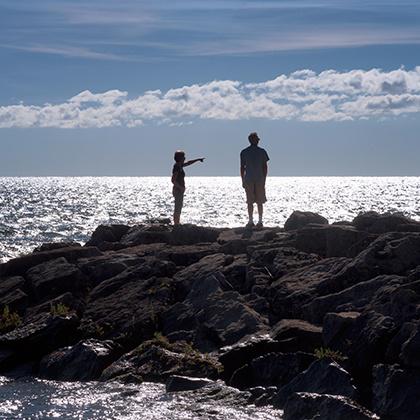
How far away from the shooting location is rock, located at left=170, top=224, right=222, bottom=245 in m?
20.9

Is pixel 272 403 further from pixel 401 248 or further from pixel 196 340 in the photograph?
pixel 401 248

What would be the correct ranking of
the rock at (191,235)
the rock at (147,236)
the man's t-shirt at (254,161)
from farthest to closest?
the rock at (147,236) → the man's t-shirt at (254,161) → the rock at (191,235)

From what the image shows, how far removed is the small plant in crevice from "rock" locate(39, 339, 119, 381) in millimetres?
2042

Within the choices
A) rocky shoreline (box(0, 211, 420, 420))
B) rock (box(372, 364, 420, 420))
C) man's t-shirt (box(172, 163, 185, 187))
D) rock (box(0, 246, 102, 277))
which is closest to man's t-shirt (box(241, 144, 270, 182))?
rocky shoreline (box(0, 211, 420, 420))

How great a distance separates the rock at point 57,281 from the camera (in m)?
17.8

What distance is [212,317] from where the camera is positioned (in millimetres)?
14766

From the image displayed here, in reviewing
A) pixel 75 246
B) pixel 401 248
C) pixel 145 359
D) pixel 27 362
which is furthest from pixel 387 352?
pixel 75 246

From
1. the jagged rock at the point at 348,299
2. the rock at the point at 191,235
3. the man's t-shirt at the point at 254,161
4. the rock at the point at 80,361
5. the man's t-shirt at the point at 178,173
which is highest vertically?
the man's t-shirt at the point at 254,161

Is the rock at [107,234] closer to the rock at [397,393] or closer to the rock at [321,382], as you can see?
the rock at [321,382]

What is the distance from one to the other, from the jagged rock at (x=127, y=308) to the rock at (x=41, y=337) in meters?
0.31

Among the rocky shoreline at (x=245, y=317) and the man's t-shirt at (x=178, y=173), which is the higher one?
the man's t-shirt at (x=178, y=173)

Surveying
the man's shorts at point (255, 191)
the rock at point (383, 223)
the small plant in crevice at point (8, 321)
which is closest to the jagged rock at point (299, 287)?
the rock at point (383, 223)

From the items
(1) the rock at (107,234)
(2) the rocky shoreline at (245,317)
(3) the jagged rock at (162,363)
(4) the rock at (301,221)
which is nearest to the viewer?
(2) the rocky shoreline at (245,317)

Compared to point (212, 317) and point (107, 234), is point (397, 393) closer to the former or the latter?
point (212, 317)
